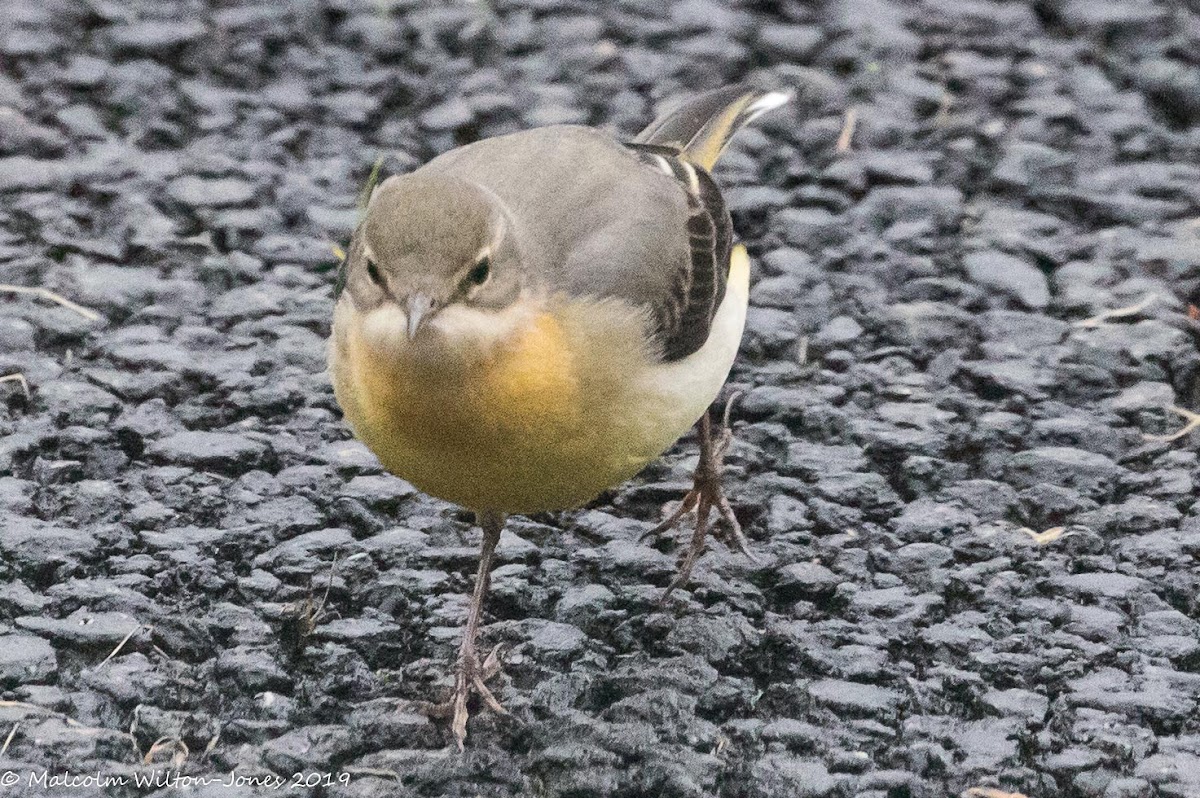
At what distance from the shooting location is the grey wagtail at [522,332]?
5.02m

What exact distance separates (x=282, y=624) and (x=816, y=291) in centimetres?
290

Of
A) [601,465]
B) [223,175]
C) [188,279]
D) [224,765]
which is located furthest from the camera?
[223,175]

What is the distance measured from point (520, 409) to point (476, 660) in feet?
2.73

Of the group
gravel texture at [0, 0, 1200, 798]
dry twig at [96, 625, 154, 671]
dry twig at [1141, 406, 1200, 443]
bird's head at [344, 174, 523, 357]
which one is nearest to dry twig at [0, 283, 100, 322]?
gravel texture at [0, 0, 1200, 798]

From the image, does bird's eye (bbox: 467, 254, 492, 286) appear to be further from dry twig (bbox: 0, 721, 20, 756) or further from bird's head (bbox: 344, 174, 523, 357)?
dry twig (bbox: 0, 721, 20, 756)

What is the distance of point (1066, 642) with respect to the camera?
18.7 ft

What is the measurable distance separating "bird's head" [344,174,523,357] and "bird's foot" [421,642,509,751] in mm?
1040

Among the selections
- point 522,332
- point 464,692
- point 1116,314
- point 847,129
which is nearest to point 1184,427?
point 1116,314

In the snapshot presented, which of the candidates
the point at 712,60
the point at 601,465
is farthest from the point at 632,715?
the point at 712,60

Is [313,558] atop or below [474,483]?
below

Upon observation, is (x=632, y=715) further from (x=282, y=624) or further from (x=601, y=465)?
(x=282, y=624)

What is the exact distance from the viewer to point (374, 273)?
506 cm

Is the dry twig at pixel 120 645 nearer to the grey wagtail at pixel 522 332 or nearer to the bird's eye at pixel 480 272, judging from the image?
the grey wagtail at pixel 522 332

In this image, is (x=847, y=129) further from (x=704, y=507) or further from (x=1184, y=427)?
(x=704, y=507)
